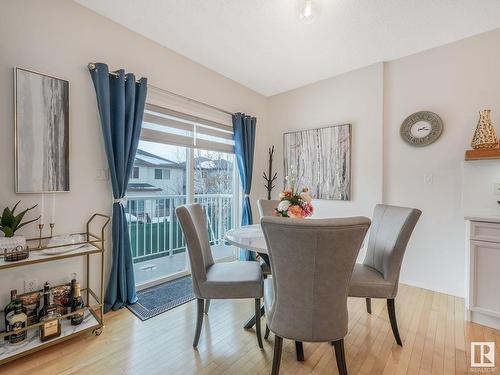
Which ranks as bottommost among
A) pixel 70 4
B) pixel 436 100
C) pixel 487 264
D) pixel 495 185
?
pixel 487 264

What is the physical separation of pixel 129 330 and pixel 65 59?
2.21 meters

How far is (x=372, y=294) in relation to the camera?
166cm

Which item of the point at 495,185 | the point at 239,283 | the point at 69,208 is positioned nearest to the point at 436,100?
the point at 495,185

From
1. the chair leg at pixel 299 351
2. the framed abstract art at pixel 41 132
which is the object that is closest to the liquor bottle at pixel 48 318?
the framed abstract art at pixel 41 132

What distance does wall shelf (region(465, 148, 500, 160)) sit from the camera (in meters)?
2.08

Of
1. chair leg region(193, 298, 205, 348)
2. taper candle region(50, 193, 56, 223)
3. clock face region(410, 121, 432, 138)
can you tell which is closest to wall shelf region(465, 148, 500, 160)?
clock face region(410, 121, 432, 138)

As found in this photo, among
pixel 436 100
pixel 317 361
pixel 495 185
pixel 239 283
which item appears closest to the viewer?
pixel 317 361

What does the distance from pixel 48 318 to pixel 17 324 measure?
0.51ft

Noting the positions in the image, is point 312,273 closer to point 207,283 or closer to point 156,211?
point 207,283

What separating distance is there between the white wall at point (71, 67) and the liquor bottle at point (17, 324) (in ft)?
0.80

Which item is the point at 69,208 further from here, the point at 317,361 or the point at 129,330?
the point at 317,361

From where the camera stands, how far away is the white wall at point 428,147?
2.33 m

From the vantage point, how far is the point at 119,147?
6.92ft

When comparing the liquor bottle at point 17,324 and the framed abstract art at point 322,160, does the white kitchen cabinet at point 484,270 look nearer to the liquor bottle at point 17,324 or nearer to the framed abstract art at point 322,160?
the framed abstract art at point 322,160
